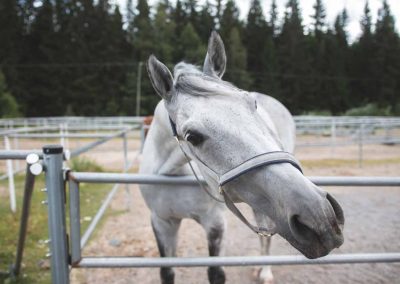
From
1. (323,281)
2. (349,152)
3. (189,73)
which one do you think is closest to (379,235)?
(323,281)

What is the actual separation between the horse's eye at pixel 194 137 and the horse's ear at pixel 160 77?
13.8 inches

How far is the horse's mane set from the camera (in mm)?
1556

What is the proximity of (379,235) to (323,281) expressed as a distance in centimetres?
153

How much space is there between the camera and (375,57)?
4356 cm

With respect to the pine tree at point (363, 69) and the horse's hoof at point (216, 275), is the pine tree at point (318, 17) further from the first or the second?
the horse's hoof at point (216, 275)

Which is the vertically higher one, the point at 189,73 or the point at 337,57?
the point at 337,57

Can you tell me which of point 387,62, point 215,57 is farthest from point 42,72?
point 387,62

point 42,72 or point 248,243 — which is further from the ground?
point 42,72

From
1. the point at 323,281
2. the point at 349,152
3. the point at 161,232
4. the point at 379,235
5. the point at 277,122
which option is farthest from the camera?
the point at 349,152

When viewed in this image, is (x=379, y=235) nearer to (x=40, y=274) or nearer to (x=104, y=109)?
(x=40, y=274)

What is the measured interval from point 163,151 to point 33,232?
2.90m

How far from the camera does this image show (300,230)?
117cm

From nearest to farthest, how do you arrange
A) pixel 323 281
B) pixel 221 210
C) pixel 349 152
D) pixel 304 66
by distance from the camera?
pixel 221 210 → pixel 323 281 → pixel 349 152 → pixel 304 66

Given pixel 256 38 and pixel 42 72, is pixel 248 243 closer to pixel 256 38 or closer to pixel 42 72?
pixel 42 72
